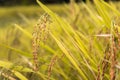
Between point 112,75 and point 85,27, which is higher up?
point 112,75

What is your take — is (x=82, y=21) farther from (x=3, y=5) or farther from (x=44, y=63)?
(x=3, y=5)

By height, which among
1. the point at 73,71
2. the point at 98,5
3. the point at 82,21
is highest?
the point at 98,5

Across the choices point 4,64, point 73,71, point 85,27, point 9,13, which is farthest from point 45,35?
point 9,13

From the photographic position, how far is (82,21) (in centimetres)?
179

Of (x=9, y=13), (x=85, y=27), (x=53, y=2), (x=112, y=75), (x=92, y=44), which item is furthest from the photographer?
(x=53, y=2)

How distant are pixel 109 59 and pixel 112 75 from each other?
9cm

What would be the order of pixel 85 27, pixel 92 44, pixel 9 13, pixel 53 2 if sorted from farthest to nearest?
pixel 53 2, pixel 9 13, pixel 85 27, pixel 92 44

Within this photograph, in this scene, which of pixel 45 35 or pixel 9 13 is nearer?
pixel 45 35

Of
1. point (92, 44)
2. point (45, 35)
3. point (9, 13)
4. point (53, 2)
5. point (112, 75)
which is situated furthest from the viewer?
point (53, 2)

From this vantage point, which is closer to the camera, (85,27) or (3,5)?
(85,27)

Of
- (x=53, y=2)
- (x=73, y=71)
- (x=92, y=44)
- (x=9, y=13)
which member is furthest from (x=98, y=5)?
(x=53, y=2)

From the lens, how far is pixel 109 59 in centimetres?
82

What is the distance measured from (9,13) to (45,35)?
30.1 ft

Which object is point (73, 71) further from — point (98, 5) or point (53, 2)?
point (53, 2)
